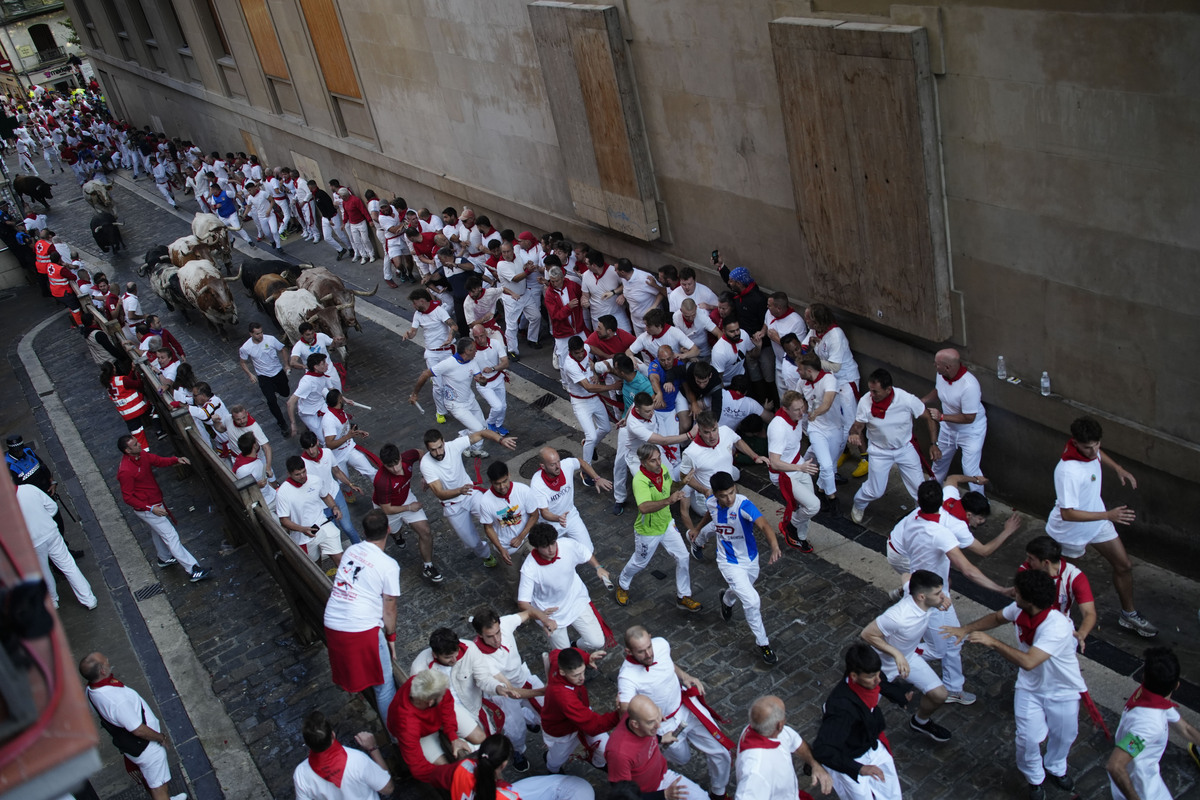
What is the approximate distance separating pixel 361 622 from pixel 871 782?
389 centimetres

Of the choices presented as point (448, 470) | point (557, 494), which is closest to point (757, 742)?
point (557, 494)

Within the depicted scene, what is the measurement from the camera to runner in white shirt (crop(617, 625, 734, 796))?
21.5 feet

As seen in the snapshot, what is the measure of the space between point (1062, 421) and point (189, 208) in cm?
2571

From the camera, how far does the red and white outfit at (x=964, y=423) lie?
914 centimetres

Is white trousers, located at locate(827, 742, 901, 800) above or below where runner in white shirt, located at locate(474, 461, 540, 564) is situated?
below

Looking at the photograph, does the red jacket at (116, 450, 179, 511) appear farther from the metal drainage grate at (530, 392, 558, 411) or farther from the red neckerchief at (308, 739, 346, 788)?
the red neckerchief at (308, 739, 346, 788)

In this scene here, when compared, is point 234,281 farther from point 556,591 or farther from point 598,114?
point 556,591

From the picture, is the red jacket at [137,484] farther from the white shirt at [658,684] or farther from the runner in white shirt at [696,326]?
the white shirt at [658,684]

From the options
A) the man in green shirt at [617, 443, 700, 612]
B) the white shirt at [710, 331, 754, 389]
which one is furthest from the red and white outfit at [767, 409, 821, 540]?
the white shirt at [710, 331, 754, 389]

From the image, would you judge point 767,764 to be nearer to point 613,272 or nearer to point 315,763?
point 315,763

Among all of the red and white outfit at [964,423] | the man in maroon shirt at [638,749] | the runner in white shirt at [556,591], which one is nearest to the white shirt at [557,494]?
the runner in white shirt at [556,591]

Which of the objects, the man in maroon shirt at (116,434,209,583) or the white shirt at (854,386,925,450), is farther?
the man in maroon shirt at (116,434,209,583)

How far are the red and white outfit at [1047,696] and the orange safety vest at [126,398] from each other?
11.8 meters

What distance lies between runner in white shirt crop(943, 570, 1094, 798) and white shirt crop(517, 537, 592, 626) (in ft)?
9.47
